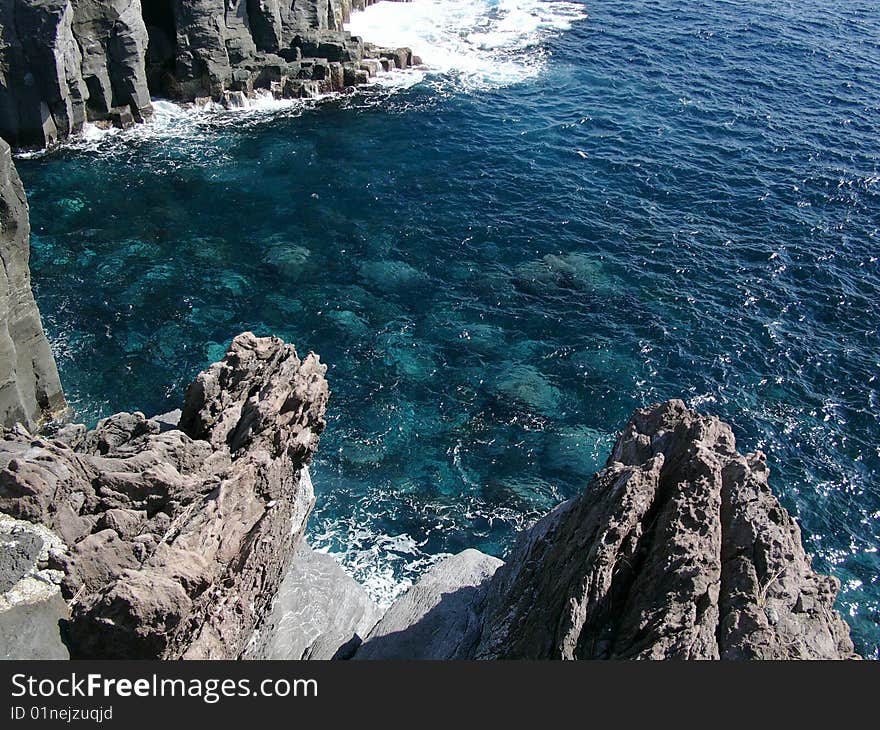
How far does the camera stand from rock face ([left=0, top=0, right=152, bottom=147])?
56.7 meters

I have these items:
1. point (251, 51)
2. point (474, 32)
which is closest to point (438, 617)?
point (251, 51)

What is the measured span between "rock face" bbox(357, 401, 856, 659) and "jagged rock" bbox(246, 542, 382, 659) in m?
7.48

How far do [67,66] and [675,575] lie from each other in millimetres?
59695

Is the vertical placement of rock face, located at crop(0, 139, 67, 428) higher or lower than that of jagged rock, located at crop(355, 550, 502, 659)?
higher

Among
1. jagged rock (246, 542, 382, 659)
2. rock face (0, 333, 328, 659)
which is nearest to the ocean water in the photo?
jagged rock (246, 542, 382, 659)

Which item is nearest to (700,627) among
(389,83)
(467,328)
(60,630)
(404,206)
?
(60,630)

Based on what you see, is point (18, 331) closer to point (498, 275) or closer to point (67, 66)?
point (498, 275)

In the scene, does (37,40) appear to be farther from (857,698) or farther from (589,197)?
(857,698)

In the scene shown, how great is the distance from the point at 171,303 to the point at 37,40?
2529 cm

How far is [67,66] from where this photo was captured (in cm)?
5962

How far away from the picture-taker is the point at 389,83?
250 ft

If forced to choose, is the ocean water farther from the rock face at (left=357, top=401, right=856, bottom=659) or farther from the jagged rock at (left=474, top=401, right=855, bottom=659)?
the jagged rock at (left=474, top=401, right=855, bottom=659)

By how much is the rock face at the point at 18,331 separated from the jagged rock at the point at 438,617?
18.8 m

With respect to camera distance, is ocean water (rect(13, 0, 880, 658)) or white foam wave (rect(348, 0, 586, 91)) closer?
ocean water (rect(13, 0, 880, 658))
